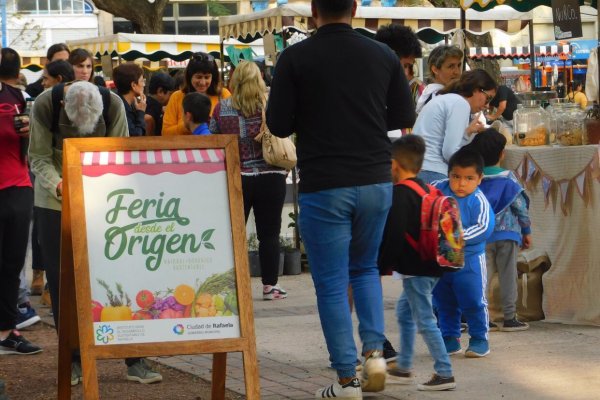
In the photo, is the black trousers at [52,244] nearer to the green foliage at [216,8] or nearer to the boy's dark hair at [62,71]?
the boy's dark hair at [62,71]

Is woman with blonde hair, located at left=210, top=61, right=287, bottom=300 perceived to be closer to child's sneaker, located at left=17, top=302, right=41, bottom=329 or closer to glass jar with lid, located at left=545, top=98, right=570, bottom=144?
child's sneaker, located at left=17, top=302, right=41, bottom=329

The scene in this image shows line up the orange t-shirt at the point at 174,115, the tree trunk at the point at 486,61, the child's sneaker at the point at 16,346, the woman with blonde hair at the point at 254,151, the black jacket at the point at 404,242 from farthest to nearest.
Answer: the tree trunk at the point at 486,61, the orange t-shirt at the point at 174,115, the woman with blonde hair at the point at 254,151, the child's sneaker at the point at 16,346, the black jacket at the point at 404,242

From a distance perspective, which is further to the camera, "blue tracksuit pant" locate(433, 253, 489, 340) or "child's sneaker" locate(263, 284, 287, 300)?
"child's sneaker" locate(263, 284, 287, 300)

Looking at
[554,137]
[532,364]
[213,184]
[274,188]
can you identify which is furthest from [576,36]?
[213,184]

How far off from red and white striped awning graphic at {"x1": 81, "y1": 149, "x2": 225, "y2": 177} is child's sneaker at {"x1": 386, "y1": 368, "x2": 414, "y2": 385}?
5.15 feet

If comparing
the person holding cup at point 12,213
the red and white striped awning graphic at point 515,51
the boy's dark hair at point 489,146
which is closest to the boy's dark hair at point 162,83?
the person holding cup at point 12,213

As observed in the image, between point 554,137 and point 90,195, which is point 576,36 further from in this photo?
point 90,195

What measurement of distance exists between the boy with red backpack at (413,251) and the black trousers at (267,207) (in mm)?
3295

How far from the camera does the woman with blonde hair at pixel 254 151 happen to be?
9.20 meters

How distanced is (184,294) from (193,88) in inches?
200

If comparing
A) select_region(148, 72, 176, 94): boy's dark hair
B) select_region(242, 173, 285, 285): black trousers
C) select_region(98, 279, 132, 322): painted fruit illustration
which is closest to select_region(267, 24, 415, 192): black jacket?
select_region(98, 279, 132, 322): painted fruit illustration

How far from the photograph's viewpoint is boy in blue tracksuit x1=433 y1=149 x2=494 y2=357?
6.90 meters

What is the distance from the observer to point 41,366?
24.3 ft

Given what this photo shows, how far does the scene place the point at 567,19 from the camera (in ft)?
34.1
